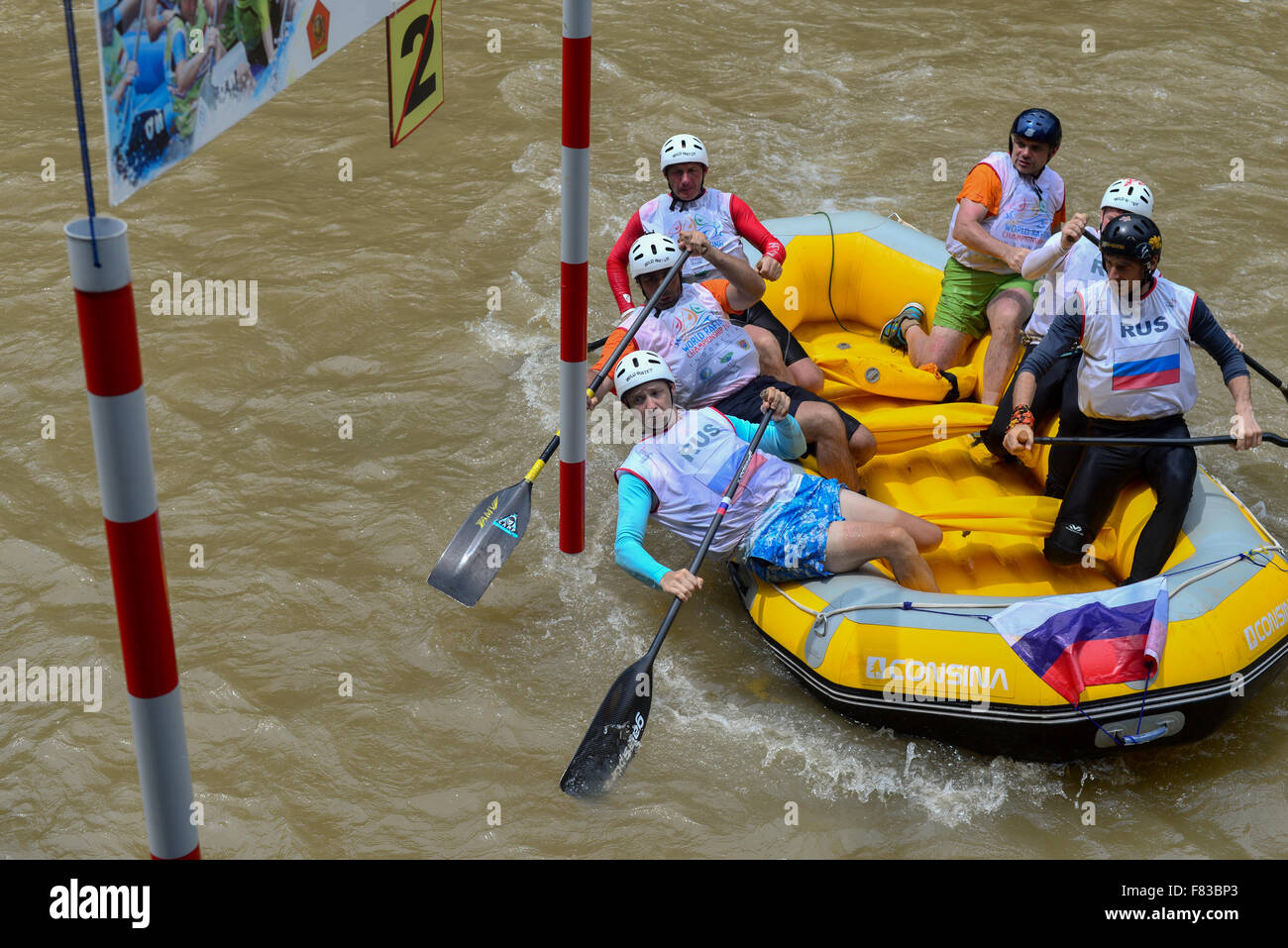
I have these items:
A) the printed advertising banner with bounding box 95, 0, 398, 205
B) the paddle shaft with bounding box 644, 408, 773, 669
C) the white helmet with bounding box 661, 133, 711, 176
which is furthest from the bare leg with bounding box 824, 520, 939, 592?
the printed advertising banner with bounding box 95, 0, 398, 205

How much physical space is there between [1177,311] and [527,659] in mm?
2618

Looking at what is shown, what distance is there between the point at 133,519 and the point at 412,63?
197 cm

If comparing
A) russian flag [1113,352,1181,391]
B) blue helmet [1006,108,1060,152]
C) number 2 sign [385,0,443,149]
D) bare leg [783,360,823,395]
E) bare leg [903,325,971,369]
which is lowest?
bare leg [783,360,823,395]

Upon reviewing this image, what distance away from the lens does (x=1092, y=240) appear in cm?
476

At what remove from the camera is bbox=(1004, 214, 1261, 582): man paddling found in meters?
4.25

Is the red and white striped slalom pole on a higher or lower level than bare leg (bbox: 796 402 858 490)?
higher

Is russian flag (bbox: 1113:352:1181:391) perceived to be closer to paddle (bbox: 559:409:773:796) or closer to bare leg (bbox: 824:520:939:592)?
bare leg (bbox: 824:520:939:592)

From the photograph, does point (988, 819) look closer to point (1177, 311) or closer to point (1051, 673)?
point (1051, 673)

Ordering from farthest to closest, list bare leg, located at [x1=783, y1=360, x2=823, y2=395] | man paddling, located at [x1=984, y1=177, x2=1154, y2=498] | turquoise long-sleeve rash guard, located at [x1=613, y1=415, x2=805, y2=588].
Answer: bare leg, located at [x1=783, y1=360, x2=823, y2=395] → man paddling, located at [x1=984, y1=177, x2=1154, y2=498] → turquoise long-sleeve rash guard, located at [x1=613, y1=415, x2=805, y2=588]

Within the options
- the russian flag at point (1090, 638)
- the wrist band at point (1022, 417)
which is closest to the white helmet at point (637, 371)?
the wrist band at point (1022, 417)

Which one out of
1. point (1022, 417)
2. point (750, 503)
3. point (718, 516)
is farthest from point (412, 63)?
point (1022, 417)

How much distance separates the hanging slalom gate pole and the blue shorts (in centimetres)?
73

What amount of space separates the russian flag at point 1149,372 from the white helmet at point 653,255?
5.58 ft

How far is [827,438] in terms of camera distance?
4762 millimetres
